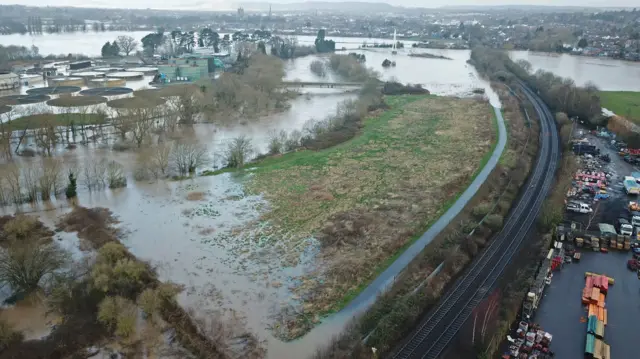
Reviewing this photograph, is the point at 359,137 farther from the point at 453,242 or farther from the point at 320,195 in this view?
the point at 453,242

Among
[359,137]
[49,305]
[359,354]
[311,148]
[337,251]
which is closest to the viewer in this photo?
[359,354]

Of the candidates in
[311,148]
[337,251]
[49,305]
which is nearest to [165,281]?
[49,305]

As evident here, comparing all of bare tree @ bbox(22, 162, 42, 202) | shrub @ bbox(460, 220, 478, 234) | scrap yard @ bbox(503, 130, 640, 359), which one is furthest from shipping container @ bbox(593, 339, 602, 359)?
bare tree @ bbox(22, 162, 42, 202)

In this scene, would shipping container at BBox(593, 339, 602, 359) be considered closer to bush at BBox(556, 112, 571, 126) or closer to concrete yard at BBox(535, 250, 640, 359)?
concrete yard at BBox(535, 250, 640, 359)

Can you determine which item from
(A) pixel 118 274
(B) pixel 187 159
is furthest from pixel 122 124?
(A) pixel 118 274

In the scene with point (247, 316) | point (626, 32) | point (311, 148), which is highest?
point (626, 32)

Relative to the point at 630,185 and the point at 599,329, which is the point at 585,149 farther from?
the point at 599,329
